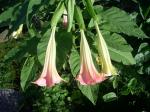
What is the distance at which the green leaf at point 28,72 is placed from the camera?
1732 millimetres

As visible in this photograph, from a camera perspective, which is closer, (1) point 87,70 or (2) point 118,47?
(1) point 87,70

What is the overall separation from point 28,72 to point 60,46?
26 cm

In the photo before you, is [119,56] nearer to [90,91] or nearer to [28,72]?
[90,91]

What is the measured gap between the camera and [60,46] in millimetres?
1567

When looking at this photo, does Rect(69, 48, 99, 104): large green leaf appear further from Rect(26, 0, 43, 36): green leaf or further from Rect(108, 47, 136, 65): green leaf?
Rect(26, 0, 43, 36): green leaf

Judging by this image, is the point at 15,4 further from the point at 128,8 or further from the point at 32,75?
the point at 128,8

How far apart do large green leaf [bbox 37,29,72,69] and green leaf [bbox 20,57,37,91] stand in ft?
0.67

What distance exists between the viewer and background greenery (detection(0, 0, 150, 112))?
5.11 ft

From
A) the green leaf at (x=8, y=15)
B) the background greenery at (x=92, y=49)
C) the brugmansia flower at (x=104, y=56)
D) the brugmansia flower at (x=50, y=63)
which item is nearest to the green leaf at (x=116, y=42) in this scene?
the background greenery at (x=92, y=49)

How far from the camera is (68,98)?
14.3 ft

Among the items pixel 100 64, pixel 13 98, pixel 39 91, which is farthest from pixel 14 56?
pixel 13 98

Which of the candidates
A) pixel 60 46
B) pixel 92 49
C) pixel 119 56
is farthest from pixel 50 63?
pixel 119 56

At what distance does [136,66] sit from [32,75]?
1.13 metres

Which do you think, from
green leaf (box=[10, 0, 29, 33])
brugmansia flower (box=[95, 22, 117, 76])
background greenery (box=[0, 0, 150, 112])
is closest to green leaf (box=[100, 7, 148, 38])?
background greenery (box=[0, 0, 150, 112])
